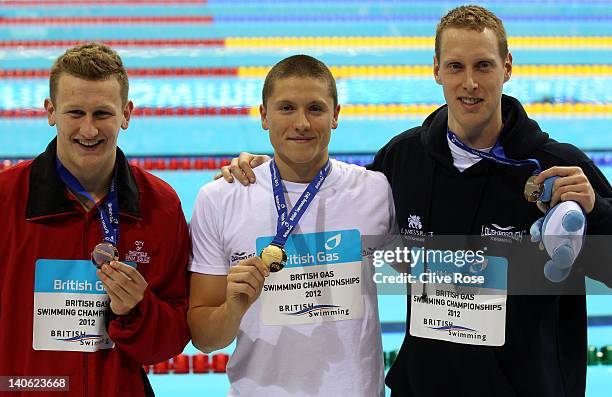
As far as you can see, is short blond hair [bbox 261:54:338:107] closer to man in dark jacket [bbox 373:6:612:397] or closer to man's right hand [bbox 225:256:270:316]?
man in dark jacket [bbox 373:6:612:397]

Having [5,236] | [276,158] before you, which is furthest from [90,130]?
[276,158]

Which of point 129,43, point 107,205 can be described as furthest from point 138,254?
point 129,43

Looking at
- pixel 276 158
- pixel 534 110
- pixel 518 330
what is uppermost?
pixel 534 110

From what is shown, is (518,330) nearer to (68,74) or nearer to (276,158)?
(276,158)

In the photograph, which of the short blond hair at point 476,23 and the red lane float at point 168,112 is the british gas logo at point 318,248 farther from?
the red lane float at point 168,112

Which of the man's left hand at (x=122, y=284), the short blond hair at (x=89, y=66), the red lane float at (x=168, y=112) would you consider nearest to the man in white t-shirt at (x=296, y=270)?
the man's left hand at (x=122, y=284)

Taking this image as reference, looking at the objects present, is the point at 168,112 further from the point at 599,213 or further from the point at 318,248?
the point at 599,213

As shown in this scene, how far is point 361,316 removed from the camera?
2066 millimetres

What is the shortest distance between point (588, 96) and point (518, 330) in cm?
517

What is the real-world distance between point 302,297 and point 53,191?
0.62m

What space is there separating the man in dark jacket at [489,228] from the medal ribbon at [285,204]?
8 centimetres

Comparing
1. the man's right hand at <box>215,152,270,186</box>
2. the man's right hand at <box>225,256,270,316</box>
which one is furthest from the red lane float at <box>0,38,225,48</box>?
the man's right hand at <box>225,256,270,316</box>

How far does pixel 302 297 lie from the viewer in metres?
2.05

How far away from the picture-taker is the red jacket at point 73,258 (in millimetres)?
1918
